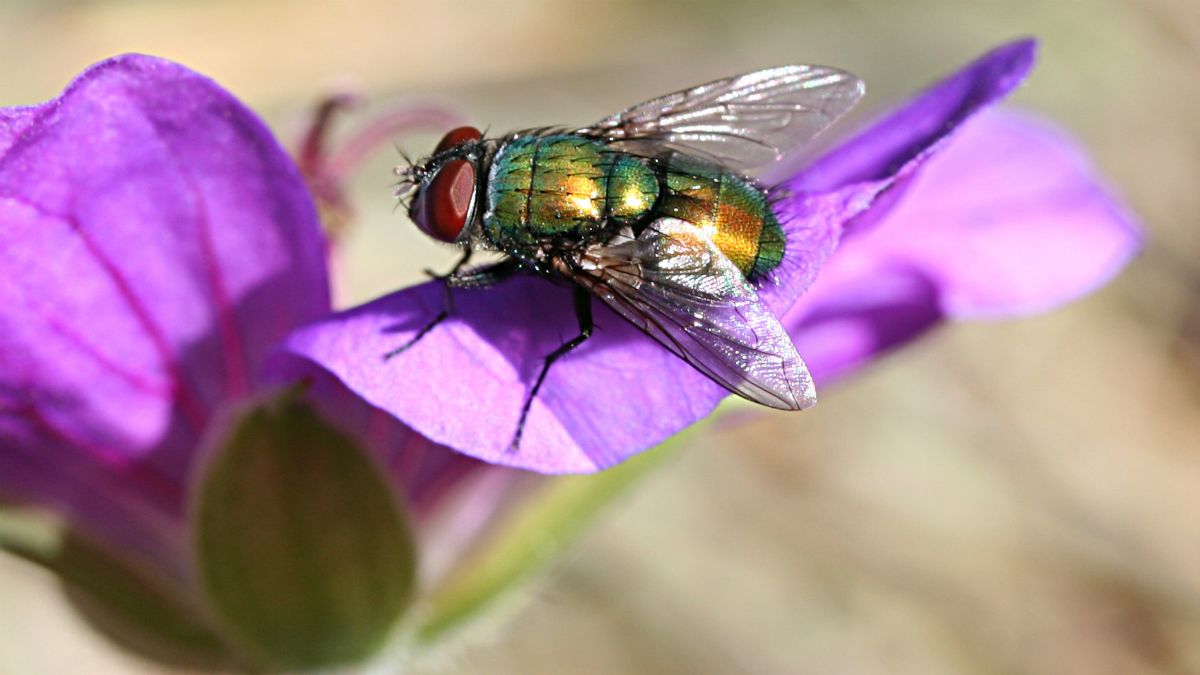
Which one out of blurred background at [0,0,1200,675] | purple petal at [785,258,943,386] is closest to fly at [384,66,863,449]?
purple petal at [785,258,943,386]

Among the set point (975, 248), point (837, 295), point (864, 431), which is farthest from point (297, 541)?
point (864, 431)

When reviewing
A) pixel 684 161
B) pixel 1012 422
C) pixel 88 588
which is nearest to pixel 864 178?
pixel 684 161

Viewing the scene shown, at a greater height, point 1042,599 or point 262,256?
point 262,256

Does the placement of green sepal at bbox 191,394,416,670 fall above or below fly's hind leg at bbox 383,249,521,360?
below

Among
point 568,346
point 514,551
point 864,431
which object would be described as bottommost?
point 864,431

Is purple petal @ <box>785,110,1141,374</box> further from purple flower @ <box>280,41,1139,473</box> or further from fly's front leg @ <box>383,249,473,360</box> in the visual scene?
fly's front leg @ <box>383,249,473,360</box>

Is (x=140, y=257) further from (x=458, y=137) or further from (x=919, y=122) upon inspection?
(x=919, y=122)

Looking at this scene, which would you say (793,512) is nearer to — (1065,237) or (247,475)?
(1065,237)
